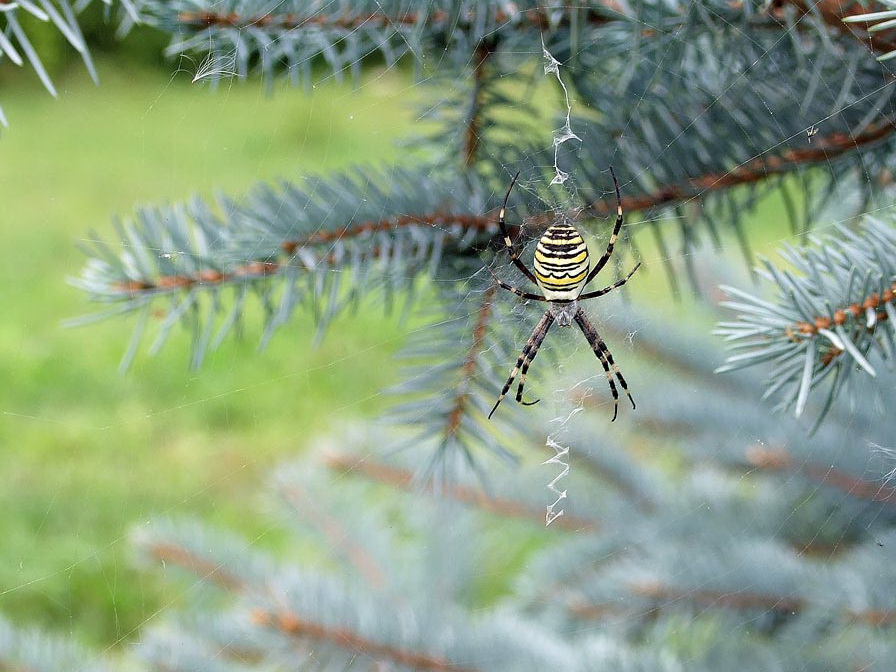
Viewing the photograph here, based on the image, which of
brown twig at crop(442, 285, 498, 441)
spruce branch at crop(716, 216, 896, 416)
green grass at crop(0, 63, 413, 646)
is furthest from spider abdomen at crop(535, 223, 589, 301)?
green grass at crop(0, 63, 413, 646)

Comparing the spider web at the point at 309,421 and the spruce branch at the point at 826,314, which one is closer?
the spruce branch at the point at 826,314

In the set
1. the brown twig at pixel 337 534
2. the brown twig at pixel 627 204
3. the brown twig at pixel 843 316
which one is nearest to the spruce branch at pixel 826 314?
the brown twig at pixel 843 316

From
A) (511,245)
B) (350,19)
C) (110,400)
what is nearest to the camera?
(350,19)

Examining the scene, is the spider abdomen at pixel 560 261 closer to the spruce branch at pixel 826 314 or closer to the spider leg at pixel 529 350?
the spider leg at pixel 529 350

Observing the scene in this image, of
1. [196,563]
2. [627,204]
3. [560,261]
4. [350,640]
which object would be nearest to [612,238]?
[560,261]

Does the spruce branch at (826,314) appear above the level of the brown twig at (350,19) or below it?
below

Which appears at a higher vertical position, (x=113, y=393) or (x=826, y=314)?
(x=826, y=314)

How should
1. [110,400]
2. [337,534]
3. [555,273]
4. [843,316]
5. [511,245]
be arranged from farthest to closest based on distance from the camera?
[110,400], [337,534], [555,273], [511,245], [843,316]

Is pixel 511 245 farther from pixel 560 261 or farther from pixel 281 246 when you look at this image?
pixel 281 246
